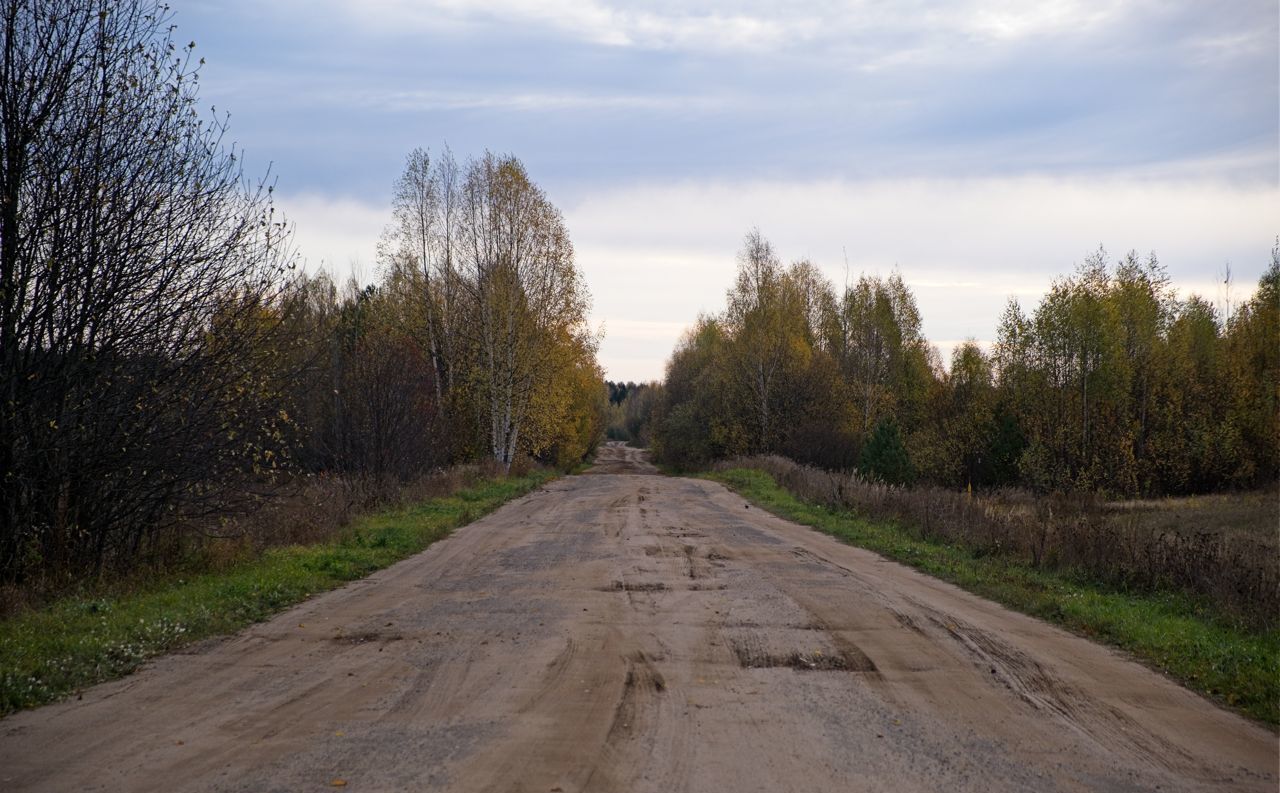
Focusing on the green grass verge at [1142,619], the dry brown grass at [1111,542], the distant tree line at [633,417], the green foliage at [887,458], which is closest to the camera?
the green grass verge at [1142,619]

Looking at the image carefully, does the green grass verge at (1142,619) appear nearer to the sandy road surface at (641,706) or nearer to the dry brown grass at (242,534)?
the sandy road surface at (641,706)

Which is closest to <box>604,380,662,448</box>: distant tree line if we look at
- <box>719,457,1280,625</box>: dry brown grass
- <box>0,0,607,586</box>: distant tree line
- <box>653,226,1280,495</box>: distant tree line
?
<box>653,226,1280,495</box>: distant tree line

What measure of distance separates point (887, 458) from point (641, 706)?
31826 millimetres

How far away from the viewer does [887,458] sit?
120 feet

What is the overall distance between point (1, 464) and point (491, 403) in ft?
90.2

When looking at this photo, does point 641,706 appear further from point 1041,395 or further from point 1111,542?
point 1041,395

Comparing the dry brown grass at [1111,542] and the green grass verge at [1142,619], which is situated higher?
the dry brown grass at [1111,542]

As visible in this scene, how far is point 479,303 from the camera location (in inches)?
1486

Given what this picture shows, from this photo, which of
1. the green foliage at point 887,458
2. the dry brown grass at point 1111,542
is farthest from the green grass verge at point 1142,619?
the green foliage at point 887,458

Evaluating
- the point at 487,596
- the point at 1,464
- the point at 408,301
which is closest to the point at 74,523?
the point at 1,464

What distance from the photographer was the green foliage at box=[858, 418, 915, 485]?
36406 mm

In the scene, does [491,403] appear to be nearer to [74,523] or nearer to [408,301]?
[408,301]

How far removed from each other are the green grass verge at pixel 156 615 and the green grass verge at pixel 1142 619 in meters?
9.03

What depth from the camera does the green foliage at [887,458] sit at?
1433 inches
